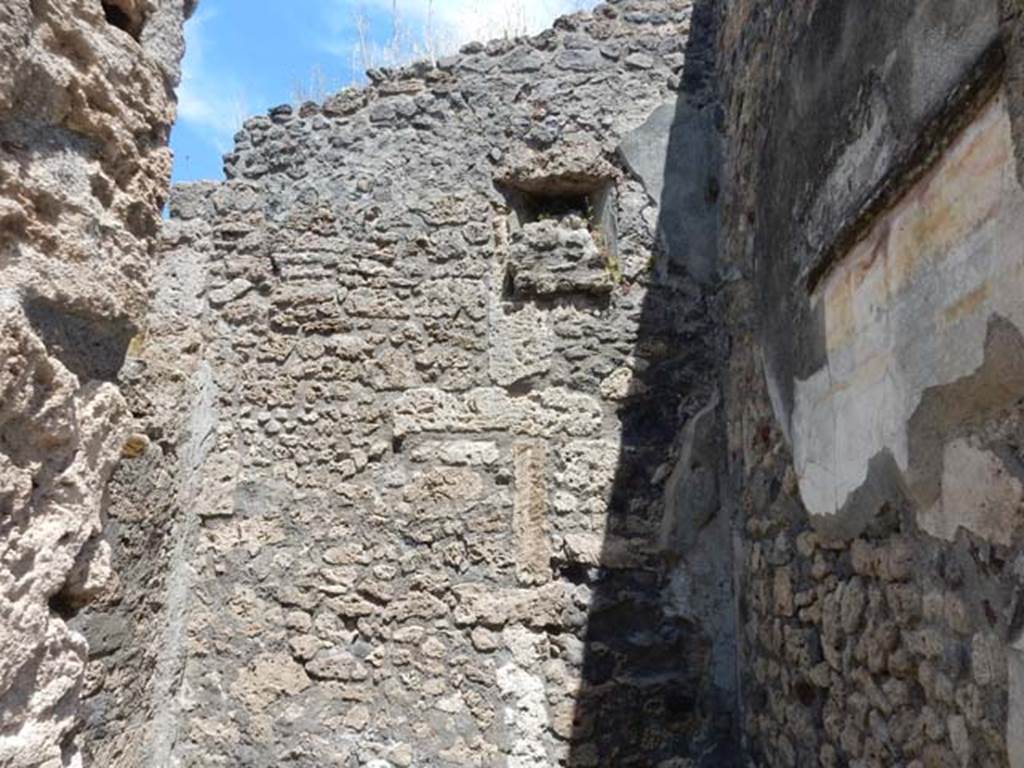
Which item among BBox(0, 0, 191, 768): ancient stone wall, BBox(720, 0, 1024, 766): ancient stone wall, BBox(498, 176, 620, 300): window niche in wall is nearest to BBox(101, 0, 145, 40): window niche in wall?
BBox(0, 0, 191, 768): ancient stone wall

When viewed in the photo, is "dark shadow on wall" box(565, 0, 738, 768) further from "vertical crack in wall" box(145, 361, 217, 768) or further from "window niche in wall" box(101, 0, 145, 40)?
"window niche in wall" box(101, 0, 145, 40)

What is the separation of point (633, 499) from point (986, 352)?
2491 millimetres

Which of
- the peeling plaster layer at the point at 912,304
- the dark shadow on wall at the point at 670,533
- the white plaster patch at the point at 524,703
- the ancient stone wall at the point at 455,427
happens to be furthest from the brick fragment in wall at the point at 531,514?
the peeling plaster layer at the point at 912,304

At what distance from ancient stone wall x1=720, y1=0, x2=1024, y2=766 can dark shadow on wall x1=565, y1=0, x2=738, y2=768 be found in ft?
1.18

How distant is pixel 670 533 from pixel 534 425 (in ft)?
2.35

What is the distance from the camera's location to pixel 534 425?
4102 mm

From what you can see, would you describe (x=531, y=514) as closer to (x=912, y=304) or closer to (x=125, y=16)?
(x=912, y=304)

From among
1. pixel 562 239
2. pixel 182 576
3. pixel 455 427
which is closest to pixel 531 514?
pixel 455 427

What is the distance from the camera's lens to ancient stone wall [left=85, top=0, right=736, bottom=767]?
3881 mm

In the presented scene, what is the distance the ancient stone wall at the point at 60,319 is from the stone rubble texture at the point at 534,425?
1.59m

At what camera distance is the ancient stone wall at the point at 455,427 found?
3.88 metres

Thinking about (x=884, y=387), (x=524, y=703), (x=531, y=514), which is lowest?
(x=524, y=703)

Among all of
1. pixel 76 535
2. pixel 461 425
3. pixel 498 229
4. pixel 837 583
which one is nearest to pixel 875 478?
pixel 837 583

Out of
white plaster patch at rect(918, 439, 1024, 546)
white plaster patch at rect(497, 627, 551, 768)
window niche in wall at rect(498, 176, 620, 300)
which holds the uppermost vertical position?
window niche in wall at rect(498, 176, 620, 300)
